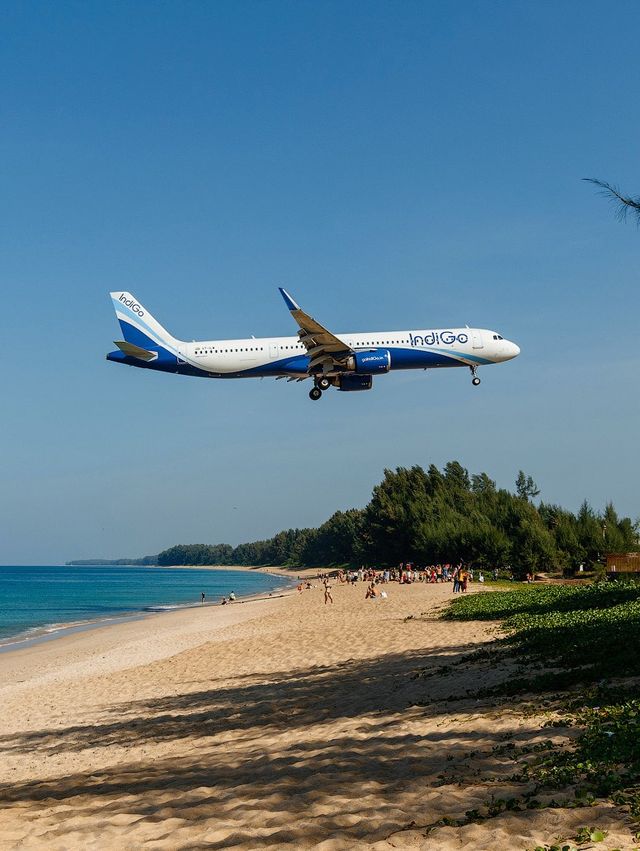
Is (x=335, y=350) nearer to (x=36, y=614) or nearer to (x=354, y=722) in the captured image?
(x=354, y=722)

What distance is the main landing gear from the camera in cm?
4676

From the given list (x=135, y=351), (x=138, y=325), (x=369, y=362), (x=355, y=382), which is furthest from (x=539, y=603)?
(x=138, y=325)

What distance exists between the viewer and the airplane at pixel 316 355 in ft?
149

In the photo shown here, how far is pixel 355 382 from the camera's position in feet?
151

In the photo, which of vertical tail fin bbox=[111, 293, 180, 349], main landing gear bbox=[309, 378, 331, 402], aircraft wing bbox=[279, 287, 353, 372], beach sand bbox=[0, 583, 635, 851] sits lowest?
beach sand bbox=[0, 583, 635, 851]

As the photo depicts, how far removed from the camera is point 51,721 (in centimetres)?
2094

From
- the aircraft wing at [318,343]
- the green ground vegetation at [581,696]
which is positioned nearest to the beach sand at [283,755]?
the green ground vegetation at [581,696]

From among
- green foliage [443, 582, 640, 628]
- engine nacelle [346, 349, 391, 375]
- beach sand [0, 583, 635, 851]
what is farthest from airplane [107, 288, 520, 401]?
beach sand [0, 583, 635, 851]

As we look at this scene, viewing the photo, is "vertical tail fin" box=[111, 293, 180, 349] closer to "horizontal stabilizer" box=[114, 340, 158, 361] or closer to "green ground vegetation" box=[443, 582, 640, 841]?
"horizontal stabilizer" box=[114, 340, 158, 361]

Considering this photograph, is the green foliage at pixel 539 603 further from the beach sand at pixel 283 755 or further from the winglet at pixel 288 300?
the winglet at pixel 288 300

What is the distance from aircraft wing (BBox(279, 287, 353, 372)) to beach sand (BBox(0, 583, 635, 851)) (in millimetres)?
19386

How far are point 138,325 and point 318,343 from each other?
1323 centimetres

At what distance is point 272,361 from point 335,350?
15.4 feet

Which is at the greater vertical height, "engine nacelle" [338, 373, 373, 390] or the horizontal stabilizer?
the horizontal stabilizer
